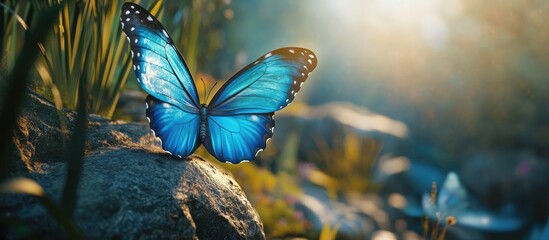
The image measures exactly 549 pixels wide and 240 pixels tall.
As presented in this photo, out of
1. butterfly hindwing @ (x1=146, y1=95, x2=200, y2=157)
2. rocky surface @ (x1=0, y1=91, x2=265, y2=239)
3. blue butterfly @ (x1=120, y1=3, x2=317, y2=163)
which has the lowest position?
rocky surface @ (x1=0, y1=91, x2=265, y2=239)

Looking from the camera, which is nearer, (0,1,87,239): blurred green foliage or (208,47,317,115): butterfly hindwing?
(0,1,87,239): blurred green foliage

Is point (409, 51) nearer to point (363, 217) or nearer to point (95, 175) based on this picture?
point (363, 217)

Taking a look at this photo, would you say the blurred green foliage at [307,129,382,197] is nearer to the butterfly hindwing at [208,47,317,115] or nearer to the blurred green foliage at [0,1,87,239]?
the butterfly hindwing at [208,47,317,115]

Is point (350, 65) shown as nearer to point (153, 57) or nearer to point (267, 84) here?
point (267, 84)

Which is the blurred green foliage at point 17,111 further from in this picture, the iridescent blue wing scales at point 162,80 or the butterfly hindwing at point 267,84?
the butterfly hindwing at point 267,84

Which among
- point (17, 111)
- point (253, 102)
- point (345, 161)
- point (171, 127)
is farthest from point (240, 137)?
point (345, 161)

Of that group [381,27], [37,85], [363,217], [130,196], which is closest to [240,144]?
[130,196]

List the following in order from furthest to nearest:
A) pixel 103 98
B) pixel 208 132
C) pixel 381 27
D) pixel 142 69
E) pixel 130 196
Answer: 1. pixel 381 27
2. pixel 103 98
3. pixel 208 132
4. pixel 142 69
5. pixel 130 196

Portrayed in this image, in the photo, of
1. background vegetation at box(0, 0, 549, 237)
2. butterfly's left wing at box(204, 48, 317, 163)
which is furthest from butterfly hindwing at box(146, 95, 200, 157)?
background vegetation at box(0, 0, 549, 237)
